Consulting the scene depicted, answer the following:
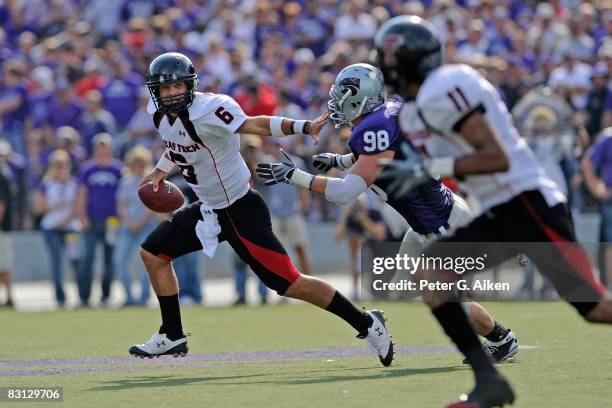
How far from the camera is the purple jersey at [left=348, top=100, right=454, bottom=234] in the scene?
766 cm

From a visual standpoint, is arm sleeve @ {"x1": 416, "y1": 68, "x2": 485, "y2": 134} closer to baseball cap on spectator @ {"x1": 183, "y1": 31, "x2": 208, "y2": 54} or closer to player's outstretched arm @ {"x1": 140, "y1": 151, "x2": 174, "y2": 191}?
player's outstretched arm @ {"x1": 140, "y1": 151, "x2": 174, "y2": 191}

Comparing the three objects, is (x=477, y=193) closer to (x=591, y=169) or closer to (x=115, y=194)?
(x=591, y=169)

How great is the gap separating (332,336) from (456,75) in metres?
5.17

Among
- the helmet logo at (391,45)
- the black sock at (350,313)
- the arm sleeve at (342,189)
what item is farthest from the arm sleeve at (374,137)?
the helmet logo at (391,45)

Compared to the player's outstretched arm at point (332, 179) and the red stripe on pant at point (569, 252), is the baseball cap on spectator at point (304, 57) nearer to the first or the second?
the player's outstretched arm at point (332, 179)

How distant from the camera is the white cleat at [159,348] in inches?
332

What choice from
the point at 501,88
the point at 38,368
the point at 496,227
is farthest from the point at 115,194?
the point at 496,227

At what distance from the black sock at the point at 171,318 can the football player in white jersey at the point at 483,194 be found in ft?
9.19

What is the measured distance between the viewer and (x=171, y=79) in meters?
8.18

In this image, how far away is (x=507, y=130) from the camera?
593cm

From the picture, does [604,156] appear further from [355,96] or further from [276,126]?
[276,126]

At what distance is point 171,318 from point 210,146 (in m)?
1.18

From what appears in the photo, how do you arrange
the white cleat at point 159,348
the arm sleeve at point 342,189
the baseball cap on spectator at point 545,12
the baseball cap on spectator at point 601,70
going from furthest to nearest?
the baseball cap on spectator at point 545,12, the baseball cap on spectator at point 601,70, the white cleat at point 159,348, the arm sleeve at point 342,189

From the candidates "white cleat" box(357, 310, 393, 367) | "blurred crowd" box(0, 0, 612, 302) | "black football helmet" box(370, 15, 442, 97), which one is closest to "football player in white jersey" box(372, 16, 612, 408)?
"black football helmet" box(370, 15, 442, 97)
